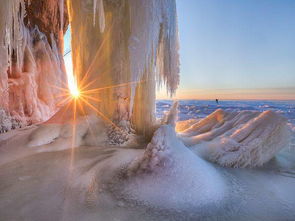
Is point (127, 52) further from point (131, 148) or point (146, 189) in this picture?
point (146, 189)

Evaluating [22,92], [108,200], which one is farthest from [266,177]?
[22,92]

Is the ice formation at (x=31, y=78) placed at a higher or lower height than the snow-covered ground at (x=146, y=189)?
higher

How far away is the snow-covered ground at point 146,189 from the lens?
1.35 meters

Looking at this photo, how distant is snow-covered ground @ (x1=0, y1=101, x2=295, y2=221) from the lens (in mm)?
1353

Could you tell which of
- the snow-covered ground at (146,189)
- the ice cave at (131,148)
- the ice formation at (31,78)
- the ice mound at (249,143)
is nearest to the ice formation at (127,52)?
the ice cave at (131,148)

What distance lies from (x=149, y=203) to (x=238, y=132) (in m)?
2.04

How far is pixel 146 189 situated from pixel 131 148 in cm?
149

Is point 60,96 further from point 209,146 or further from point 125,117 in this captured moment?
point 209,146

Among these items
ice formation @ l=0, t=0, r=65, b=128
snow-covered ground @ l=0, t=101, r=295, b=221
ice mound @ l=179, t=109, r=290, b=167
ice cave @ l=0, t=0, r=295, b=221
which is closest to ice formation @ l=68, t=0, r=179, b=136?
ice cave @ l=0, t=0, r=295, b=221

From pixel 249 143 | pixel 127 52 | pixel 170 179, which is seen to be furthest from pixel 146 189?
pixel 127 52

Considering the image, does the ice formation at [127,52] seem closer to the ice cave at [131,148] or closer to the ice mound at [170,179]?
the ice cave at [131,148]

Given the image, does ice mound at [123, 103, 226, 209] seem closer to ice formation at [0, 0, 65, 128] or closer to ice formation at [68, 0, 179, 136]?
ice formation at [68, 0, 179, 136]

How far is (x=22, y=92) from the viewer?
6676mm

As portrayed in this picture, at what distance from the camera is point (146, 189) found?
5.24 ft
